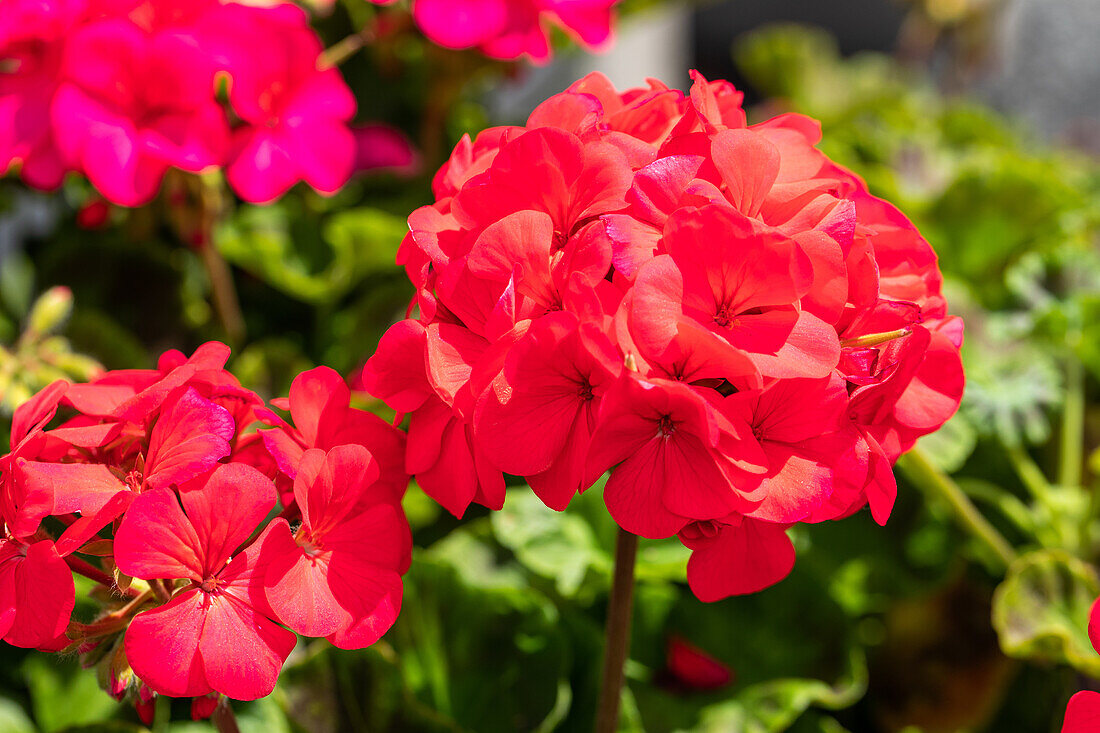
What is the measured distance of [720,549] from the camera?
38cm

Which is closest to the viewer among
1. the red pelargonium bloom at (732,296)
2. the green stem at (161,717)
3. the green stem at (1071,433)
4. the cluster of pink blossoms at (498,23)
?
the red pelargonium bloom at (732,296)

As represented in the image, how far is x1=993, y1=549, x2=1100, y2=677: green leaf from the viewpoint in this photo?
59 centimetres

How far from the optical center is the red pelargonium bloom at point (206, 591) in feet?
1.10

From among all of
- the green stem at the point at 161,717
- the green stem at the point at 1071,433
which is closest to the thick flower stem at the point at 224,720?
the green stem at the point at 161,717

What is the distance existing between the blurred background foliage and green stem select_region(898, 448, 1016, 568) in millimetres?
16

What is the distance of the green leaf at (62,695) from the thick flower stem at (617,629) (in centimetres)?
36

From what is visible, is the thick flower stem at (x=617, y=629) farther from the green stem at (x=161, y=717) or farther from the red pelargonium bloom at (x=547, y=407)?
the green stem at (x=161, y=717)

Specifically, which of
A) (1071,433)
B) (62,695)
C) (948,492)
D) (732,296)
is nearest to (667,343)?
(732,296)

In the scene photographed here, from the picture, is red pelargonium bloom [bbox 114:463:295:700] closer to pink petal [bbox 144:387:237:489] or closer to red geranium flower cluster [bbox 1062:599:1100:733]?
pink petal [bbox 144:387:237:489]

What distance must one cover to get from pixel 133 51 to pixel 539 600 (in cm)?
44

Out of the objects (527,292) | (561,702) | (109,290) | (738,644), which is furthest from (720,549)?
(109,290)

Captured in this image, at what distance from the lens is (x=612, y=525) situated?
27.8 inches

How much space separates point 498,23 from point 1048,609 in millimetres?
565

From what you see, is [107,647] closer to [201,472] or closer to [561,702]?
[201,472]
